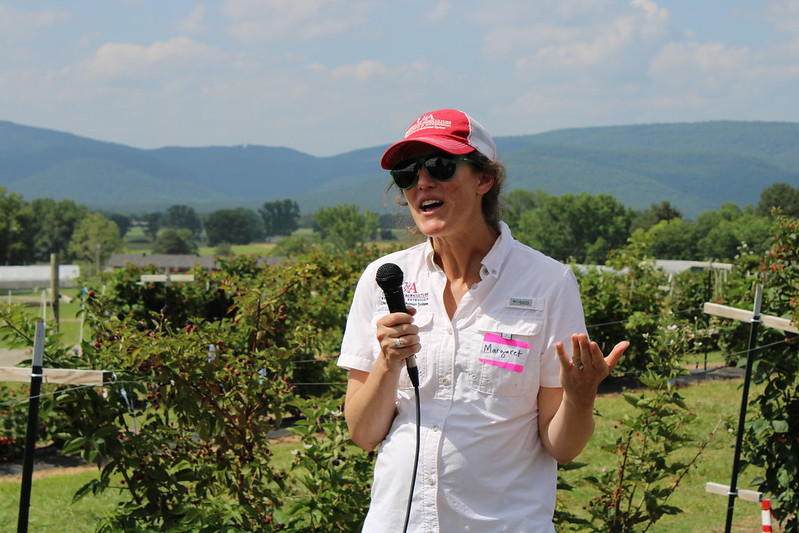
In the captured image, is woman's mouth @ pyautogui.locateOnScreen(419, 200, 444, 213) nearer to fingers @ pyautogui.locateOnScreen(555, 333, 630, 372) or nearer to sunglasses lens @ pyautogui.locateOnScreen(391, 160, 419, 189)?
sunglasses lens @ pyautogui.locateOnScreen(391, 160, 419, 189)

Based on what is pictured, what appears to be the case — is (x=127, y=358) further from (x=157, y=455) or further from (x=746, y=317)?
(x=746, y=317)

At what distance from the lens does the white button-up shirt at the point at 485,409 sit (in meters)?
2.23

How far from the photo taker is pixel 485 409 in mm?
2250

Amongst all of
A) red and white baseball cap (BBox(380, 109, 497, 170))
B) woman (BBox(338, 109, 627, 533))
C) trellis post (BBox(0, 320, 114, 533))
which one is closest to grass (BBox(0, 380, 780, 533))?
trellis post (BBox(0, 320, 114, 533))

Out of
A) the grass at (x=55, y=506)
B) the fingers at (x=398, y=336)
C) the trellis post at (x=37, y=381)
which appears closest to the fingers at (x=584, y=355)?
the fingers at (x=398, y=336)

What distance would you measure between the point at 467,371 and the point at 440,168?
1.83ft

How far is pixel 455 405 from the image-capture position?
2.27 meters

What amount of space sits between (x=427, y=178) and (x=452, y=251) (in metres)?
0.25

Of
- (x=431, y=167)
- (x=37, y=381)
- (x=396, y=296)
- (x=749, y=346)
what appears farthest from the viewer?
(x=749, y=346)

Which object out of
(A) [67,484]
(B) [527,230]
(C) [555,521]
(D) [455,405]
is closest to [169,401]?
(C) [555,521]

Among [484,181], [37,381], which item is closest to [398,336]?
[484,181]

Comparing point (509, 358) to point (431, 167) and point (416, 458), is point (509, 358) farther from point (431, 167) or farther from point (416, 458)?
point (431, 167)

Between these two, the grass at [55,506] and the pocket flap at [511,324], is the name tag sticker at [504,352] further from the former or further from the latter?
the grass at [55,506]

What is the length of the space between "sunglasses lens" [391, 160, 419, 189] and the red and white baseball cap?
0.03 metres
